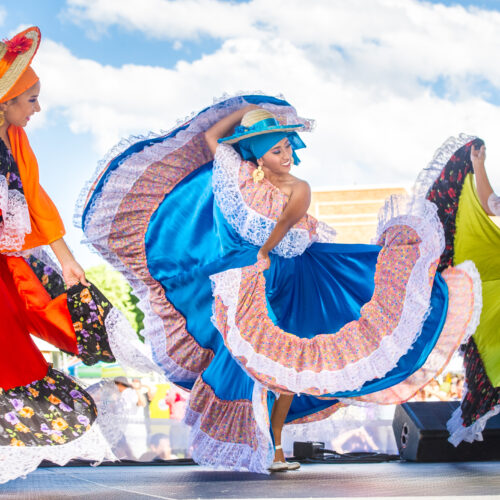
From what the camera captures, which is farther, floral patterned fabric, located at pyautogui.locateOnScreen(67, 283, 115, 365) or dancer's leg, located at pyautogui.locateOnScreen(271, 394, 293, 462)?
dancer's leg, located at pyautogui.locateOnScreen(271, 394, 293, 462)

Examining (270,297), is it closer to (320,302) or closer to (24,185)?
(320,302)

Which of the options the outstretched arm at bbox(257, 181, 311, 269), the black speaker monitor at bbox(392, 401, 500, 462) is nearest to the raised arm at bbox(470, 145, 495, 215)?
the outstretched arm at bbox(257, 181, 311, 269)

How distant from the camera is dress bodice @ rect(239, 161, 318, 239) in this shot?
9.77ft

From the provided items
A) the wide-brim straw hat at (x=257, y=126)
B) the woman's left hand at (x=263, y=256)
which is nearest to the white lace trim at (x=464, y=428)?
the woman's left hand at (x=263, y=256)

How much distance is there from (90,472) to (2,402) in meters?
0.83

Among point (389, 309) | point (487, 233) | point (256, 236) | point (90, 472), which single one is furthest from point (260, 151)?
point (90, 472)

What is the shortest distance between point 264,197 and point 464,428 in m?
1.48

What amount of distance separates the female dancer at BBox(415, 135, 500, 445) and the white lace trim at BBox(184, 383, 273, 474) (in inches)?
42.8

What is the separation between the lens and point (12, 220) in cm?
267

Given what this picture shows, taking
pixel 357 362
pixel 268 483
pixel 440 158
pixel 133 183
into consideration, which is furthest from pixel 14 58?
pixel 440 158

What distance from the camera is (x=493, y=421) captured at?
138 inches

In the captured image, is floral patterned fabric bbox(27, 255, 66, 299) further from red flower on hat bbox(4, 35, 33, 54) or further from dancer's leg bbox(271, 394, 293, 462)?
dancer's leg bbox(271, 394, 293, 462)

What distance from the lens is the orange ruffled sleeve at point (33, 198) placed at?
279 cm

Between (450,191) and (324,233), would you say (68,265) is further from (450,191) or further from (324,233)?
(450,191)
